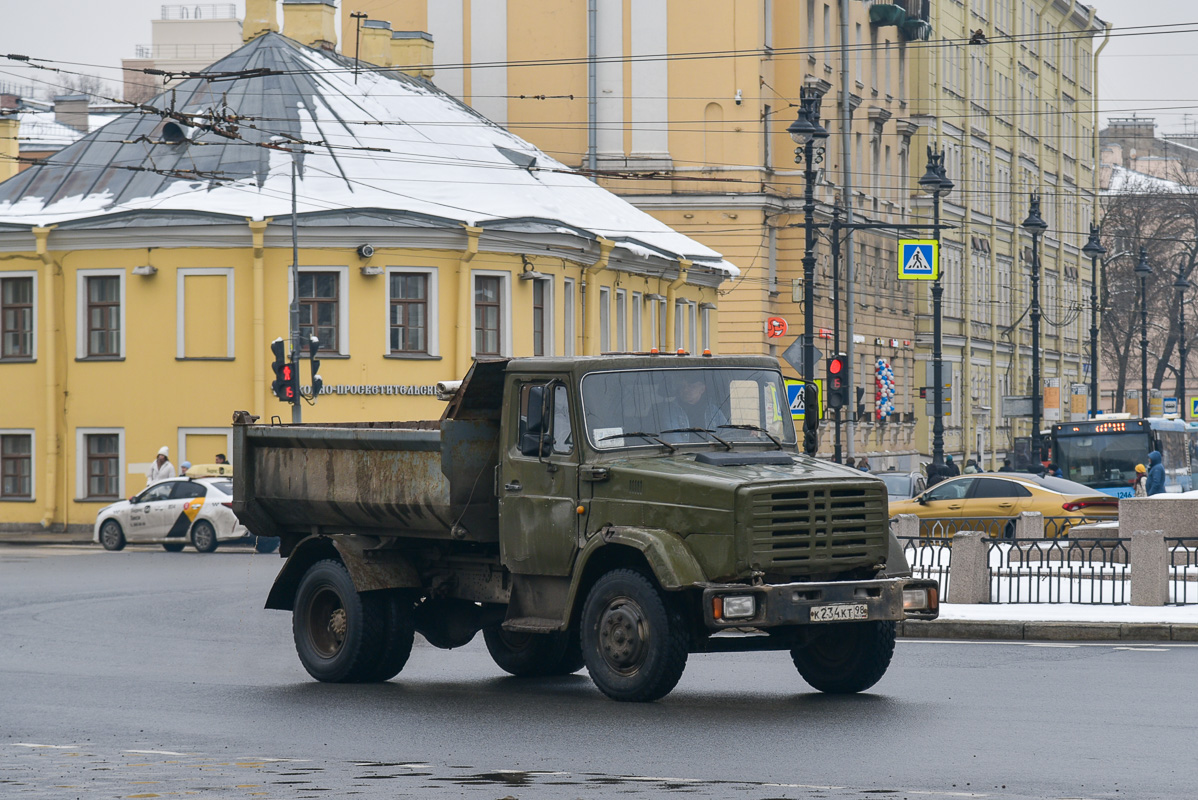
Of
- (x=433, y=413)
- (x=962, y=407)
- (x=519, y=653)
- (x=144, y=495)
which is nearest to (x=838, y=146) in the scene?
(x=962, y=407)

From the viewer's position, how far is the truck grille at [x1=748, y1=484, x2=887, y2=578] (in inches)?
463

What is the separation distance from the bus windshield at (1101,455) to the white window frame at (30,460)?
83.2 ft

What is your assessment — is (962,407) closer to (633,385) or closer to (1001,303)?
(1001,303)

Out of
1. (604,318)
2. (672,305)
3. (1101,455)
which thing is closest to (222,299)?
(604,318)

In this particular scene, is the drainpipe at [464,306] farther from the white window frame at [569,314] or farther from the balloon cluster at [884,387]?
the balloon cluster at [884,387]

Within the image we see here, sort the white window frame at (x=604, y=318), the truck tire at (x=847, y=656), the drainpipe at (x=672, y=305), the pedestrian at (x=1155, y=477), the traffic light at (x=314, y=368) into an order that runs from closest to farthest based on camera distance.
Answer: the truck tire at (x=847, y=656)
the pedestrian at (x=1155, y=477)
the traffic light at (x=314, y=368)
the white window frame at (x=604, y=318)
the drainpipe at (x=672, y=305)

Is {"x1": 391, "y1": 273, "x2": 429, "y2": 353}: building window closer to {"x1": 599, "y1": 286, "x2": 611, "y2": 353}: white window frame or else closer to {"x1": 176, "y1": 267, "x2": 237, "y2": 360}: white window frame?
{"x1": 176, "y1": 267, "x2": 237, "y2": 360}: white window frame

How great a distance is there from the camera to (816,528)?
472 inches

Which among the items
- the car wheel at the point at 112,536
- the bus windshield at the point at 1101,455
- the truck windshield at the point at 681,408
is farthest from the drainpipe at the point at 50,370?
the truck windshield at the point at 681,408

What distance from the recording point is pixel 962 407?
72.9 metres

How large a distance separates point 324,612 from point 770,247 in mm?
45653

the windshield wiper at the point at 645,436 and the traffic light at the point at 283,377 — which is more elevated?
the traffic light at the point at 283,377

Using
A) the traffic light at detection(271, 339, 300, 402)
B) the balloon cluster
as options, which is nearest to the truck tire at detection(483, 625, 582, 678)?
the traffic light at detection(271, 339, 300, 402)

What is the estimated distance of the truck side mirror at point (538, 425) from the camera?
12.9m
